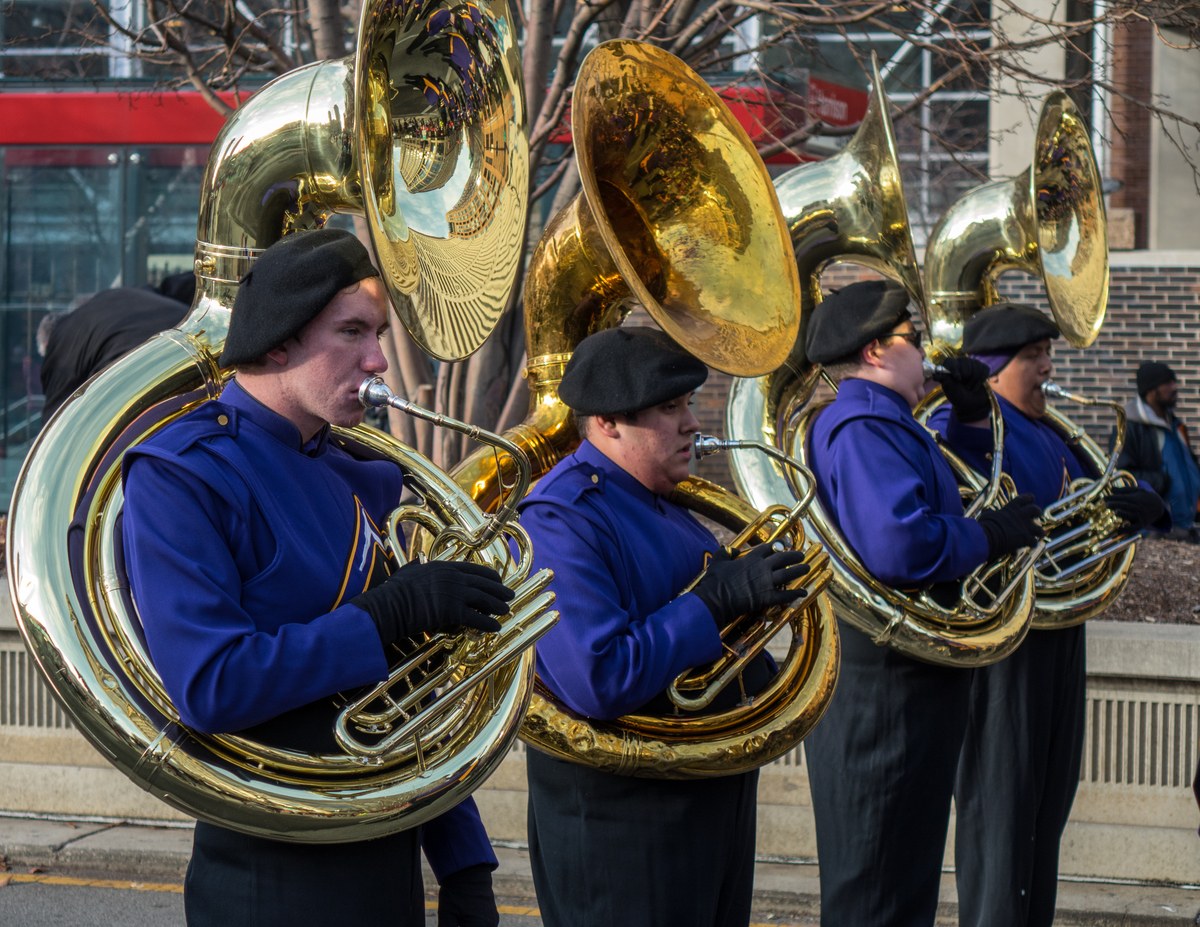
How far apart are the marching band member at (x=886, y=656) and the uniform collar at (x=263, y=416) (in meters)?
1.69

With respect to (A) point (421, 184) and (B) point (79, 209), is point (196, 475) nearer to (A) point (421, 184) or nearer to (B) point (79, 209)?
(A) point (421, 184)

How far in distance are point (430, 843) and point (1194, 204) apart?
513 inches

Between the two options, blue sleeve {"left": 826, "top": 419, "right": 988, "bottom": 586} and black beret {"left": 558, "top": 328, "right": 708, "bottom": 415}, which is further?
blue sleeve {"left": 826, "top": 419, "right": 988, "bottom": 586}

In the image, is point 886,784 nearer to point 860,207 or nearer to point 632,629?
point 632,629

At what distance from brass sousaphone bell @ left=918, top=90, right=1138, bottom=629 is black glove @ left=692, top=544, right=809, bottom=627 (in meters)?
1.80

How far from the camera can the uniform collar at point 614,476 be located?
2686mm

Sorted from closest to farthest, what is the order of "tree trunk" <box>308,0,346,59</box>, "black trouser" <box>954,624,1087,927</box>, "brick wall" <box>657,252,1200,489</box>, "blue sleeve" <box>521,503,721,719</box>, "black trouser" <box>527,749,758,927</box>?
"blue sleeve" <box>521,503,721,719</box> < "black trouser" <box>527,749,758,927</box> < "black trouser" <box>954,624,1087,927</box> < "tree trunk" <box>308,0,346,59</box> < "brick wall" <box>657,252,1200,489</box>

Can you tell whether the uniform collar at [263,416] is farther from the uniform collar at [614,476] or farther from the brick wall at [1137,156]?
the brick wall at [1137,156]

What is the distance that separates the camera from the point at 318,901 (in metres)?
2.02

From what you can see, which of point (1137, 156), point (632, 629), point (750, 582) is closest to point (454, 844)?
point (632, 629)

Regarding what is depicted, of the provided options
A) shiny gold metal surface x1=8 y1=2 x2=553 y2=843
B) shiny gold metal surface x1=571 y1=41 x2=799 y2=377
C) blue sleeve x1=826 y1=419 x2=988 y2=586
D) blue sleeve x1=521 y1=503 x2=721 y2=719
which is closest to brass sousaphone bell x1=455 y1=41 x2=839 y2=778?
shiny gold metal surface x1=571 y1=41 x2=799 y2=377

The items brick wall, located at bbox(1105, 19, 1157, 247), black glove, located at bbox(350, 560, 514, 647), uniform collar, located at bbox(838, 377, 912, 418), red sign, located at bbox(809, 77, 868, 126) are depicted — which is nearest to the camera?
black glove, located at bbox(350, 560, 514, 647)

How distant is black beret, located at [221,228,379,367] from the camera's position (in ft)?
6.72

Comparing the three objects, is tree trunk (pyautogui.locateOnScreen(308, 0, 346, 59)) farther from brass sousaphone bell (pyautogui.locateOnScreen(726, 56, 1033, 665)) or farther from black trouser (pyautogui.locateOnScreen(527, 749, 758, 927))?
black trouser (pyautogui.locateOnScreen(527, 749, 758, 927))
